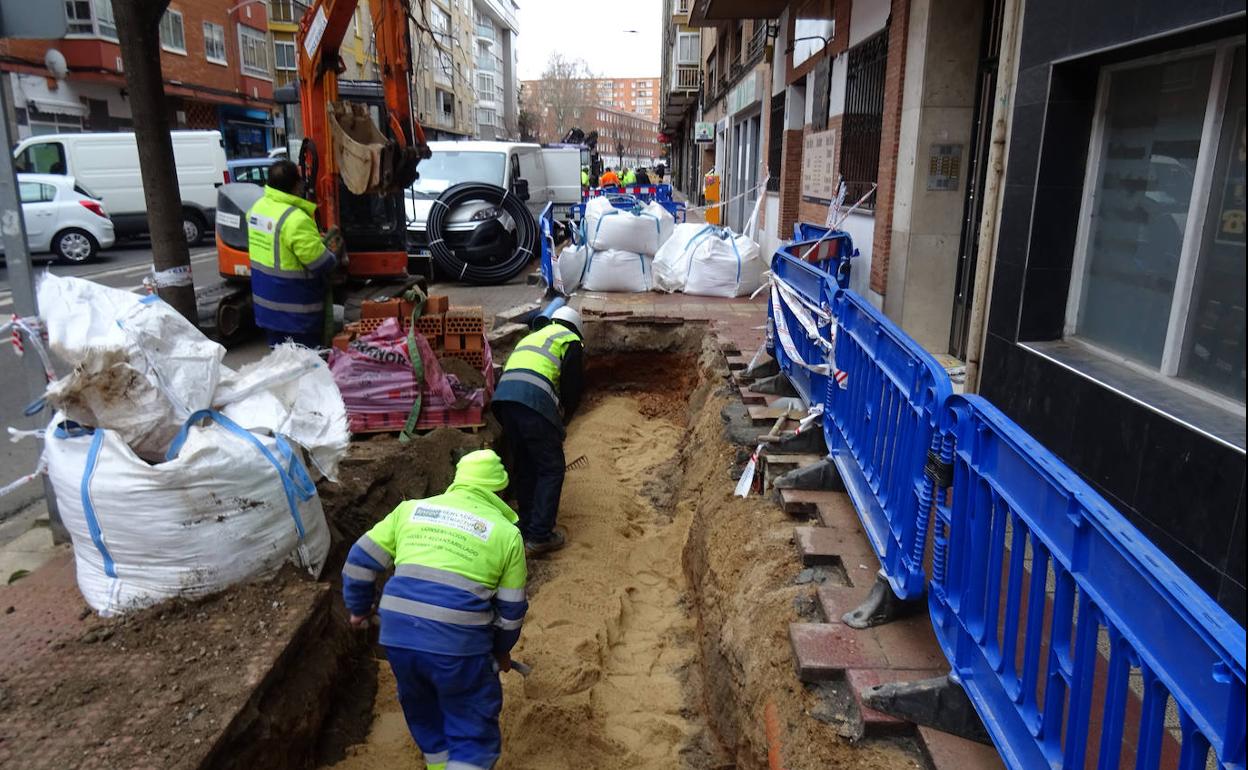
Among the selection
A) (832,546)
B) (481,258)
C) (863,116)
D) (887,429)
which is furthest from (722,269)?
(887,429)

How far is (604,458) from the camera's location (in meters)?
7.23

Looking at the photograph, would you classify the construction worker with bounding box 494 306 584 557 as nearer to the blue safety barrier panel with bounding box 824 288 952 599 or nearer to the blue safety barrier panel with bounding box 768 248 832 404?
the blue safety barrier panel with bounding box 768 248 832 404

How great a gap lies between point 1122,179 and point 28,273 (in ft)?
18.0

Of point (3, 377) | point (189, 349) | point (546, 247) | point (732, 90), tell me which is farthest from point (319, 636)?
point (732, 90)

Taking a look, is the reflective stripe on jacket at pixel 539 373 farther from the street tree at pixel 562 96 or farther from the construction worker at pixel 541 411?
the street tree at pixel 562 96

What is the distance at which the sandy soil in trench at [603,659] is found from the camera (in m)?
3.68

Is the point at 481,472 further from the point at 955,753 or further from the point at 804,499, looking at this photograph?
the point at 955,753

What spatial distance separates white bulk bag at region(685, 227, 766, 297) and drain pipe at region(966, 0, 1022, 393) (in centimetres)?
553

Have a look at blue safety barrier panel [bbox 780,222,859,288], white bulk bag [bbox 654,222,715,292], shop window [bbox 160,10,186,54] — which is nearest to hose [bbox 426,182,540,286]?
white bulk bag [bbox 654,222,715,292]

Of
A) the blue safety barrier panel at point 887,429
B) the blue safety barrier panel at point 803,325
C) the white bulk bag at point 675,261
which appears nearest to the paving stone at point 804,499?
the blue safety barrier panel at point 887,429

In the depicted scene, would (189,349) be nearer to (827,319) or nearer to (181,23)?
(827,319)

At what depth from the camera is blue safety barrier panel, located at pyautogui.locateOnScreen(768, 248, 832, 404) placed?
15.7 ft

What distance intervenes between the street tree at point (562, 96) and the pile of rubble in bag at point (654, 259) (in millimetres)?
69895

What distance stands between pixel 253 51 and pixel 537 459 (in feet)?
107
